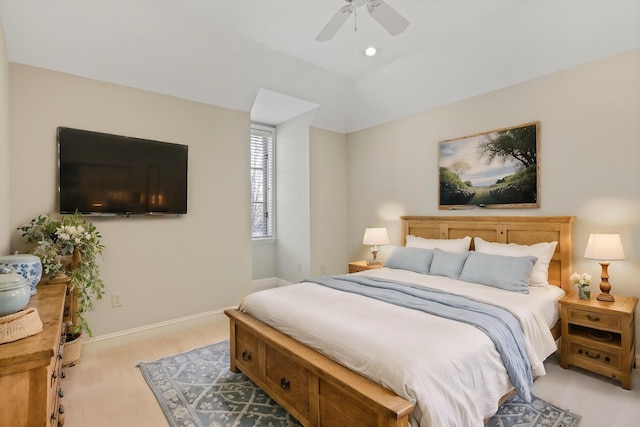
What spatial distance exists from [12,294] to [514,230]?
3.69 metres

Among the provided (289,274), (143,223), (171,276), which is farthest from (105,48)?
(289,274)

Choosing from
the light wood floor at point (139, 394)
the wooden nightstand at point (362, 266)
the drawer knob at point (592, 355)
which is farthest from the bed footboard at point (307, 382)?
the drawer knob at point (592, 355)

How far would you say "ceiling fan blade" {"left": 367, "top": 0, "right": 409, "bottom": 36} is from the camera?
6.97ft

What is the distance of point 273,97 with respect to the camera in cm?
409

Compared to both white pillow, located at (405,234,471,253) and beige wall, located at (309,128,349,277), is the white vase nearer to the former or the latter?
white pillow, located at (405,234,471,253)

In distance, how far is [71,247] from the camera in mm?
2576

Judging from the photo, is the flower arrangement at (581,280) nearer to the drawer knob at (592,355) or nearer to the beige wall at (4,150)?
the drawer knob at (592,355)

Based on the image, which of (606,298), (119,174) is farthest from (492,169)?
(119,174)

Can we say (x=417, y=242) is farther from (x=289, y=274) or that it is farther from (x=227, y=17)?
(x=227, y=17)

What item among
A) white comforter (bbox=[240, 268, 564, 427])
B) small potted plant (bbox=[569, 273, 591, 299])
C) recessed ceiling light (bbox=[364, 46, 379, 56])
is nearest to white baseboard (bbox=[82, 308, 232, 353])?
white comforter (bbox=[240, 268, 564, 427])

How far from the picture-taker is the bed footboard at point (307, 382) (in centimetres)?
142

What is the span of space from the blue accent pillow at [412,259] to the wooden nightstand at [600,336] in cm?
115

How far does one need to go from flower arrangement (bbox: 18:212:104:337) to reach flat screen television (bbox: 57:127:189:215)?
0.23 meters

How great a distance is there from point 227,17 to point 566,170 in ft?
10.8
